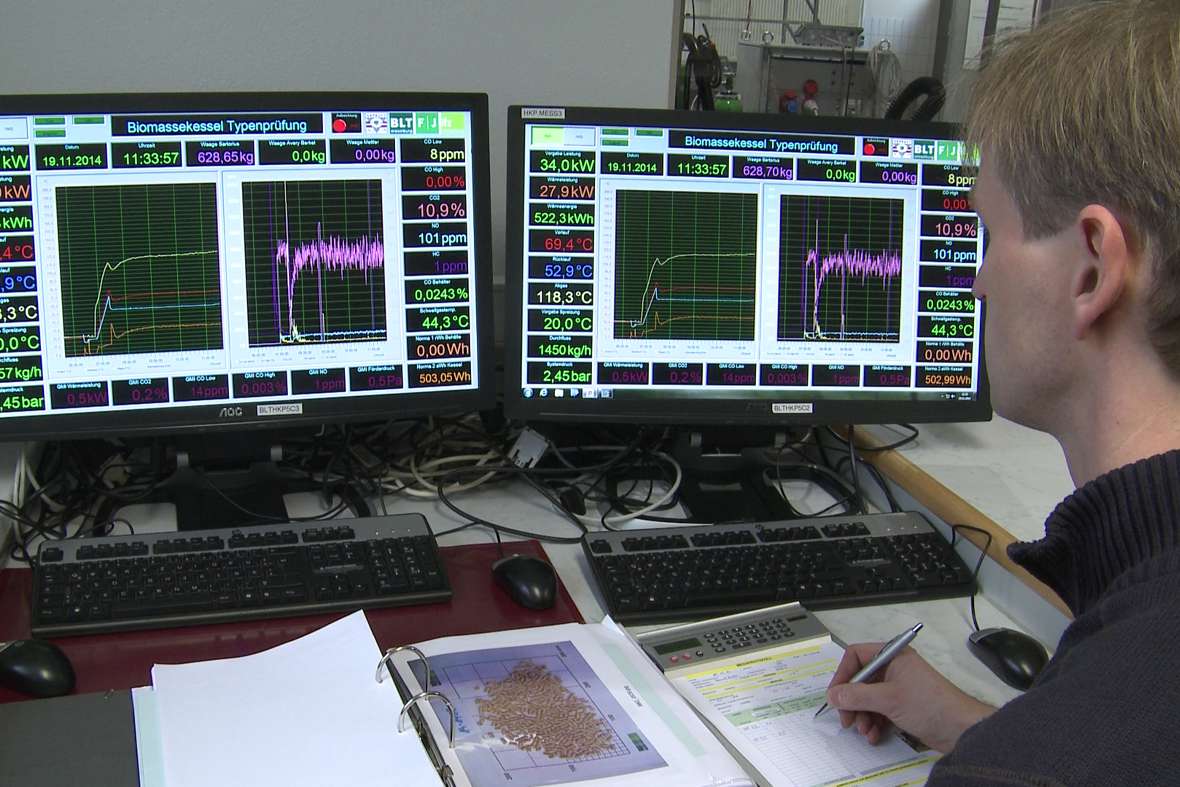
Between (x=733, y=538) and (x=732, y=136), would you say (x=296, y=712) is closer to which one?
(x=733, y=538)

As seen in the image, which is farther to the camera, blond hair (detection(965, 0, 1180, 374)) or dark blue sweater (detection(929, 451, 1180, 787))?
blond hair (detection(965, 0, 1180, 374))

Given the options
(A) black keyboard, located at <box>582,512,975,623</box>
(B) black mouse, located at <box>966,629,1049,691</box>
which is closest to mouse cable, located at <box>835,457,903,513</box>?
(A) black keyboard, located at <box>582,512,975,623</box>

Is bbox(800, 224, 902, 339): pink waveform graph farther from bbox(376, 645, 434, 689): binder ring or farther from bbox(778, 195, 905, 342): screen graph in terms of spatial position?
bbox(376, 645, 434, 689): binder ring

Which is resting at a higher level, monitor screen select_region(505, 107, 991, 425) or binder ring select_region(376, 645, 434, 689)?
monitor screen select_region(505, 107, 991, 425)

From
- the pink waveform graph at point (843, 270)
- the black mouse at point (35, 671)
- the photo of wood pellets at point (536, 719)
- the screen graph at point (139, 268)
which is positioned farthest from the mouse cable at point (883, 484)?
the black mouse at point (35, 671)

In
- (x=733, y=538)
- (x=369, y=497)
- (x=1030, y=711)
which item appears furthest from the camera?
(x=369, y=497)

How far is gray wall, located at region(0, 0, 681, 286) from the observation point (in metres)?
1.47

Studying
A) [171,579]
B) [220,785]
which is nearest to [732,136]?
[171,579]

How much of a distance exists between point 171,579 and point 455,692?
37 centimetres

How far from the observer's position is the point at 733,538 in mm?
1297

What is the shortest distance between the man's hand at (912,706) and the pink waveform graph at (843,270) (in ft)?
1.80

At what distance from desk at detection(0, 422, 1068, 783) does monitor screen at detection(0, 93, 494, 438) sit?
0.47ft

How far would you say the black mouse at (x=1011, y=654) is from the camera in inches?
42.9

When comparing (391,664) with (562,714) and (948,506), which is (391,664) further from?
(948,506)
